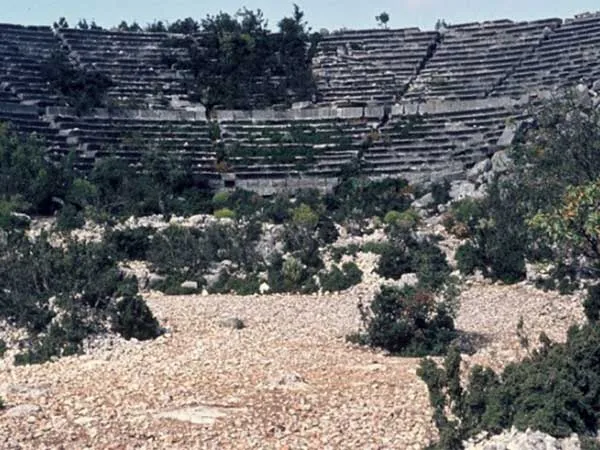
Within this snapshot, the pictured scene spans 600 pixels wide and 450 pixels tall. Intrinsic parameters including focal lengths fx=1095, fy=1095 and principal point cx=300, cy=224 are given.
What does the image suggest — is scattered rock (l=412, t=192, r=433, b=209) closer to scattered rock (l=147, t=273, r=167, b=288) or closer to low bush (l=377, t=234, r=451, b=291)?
low bush (l=377, t=234, r=451, b=291)

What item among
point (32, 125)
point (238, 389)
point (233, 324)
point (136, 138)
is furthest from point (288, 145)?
point (238, 389)

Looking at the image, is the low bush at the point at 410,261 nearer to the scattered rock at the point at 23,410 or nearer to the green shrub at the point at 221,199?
the green shrub at the point at 221,199

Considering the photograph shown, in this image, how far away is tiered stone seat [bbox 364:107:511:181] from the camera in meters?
35.8

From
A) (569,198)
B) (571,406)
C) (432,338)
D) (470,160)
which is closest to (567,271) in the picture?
(569,198)

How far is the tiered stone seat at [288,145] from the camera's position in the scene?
36531 millimetres

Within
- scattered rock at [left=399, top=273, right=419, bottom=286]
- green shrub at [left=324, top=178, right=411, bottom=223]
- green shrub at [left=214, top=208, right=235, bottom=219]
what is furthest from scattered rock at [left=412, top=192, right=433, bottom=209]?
scattered rock at [left=399, top=273, right=419, bottom=286]

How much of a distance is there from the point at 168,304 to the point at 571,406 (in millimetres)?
11217

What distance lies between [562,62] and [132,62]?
1649 cm

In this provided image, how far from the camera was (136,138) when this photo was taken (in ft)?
121

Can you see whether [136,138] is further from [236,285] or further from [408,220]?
[236,285]

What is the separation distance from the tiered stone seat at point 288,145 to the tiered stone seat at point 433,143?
3.32 feet

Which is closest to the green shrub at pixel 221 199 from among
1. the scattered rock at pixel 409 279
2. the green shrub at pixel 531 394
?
the scattered rock at pixel 409 279

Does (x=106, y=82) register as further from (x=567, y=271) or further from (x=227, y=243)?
(x=567, y=271)

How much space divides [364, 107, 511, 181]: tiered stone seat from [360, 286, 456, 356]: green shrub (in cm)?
1913
